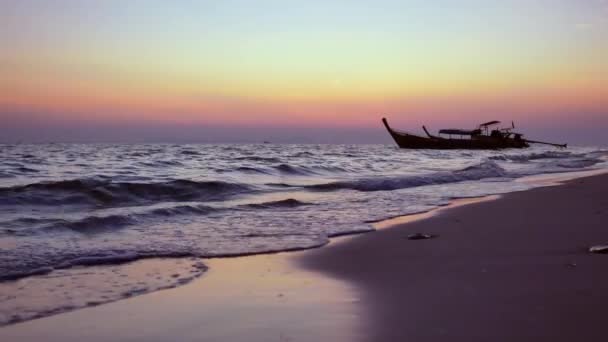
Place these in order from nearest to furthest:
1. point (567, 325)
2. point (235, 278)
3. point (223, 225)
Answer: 1. point (567, 325)
2. point (235, 278)
3. point (223, 225)

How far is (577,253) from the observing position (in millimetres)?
4801

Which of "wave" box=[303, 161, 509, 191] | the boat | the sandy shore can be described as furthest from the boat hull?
the sandy shore

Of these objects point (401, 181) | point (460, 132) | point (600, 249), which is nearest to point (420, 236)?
point (600, 249)

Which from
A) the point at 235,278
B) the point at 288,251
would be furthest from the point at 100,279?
the point at 288,251

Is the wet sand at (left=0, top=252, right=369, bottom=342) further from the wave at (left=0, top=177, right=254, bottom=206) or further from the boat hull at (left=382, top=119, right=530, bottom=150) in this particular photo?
the boat hull at (left=382, top=119, right=530, bottom=150)

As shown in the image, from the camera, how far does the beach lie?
2.88 meters

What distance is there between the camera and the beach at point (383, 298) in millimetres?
2885

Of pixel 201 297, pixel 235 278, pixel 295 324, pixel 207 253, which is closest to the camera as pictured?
pixel 295 324

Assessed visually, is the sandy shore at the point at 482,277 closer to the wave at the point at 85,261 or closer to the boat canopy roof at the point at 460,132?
the wave at the point at 85,261

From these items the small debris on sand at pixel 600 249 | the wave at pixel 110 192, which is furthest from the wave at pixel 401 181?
the small debris on sand at pixel 600 249

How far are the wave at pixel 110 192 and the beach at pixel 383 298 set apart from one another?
21.2 feet

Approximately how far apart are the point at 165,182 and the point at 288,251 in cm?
807

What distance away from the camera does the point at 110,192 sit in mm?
11172

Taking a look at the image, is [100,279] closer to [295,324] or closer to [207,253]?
[207,253]
